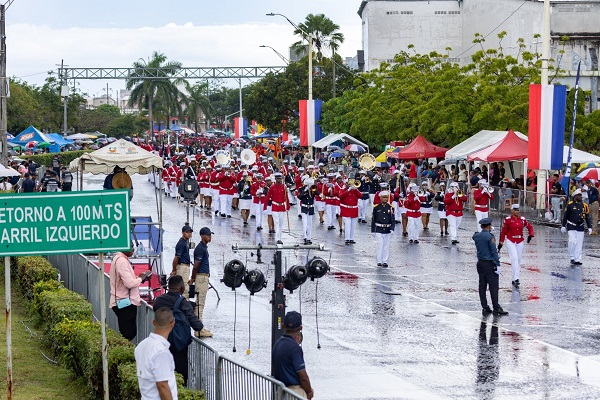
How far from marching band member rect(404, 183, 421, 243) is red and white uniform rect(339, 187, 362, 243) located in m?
1.45

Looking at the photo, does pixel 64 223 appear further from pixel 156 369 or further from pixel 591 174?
pixel 591 174

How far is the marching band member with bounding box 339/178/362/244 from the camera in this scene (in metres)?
28.8

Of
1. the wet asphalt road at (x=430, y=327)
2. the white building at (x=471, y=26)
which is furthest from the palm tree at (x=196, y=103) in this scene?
the wet asphalt road at (x=430, y=327)

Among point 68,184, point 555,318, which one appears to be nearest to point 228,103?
point 68,184

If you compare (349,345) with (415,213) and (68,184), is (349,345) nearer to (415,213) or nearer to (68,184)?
(415,213)

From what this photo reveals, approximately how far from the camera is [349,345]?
15.5 metres

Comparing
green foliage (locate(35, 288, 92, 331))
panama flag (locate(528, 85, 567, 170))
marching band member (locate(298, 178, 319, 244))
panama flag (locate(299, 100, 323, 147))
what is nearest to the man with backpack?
green foliage (locate(35, 288, 92, 331))

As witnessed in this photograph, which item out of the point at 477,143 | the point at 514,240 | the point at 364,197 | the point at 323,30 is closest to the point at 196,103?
the point at 323,30

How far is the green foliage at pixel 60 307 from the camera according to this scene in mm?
14165

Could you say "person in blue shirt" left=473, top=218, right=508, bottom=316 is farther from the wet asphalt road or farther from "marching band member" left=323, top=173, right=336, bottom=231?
"marching band member" left=323, top=173, right=336, bottom=231

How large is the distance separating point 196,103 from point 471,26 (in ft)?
197

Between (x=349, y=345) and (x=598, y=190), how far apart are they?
18.6 meters

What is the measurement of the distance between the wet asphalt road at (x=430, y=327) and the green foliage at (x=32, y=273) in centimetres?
268

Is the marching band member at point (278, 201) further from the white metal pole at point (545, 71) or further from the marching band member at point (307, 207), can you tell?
the white metal pole at point (545, 71)
